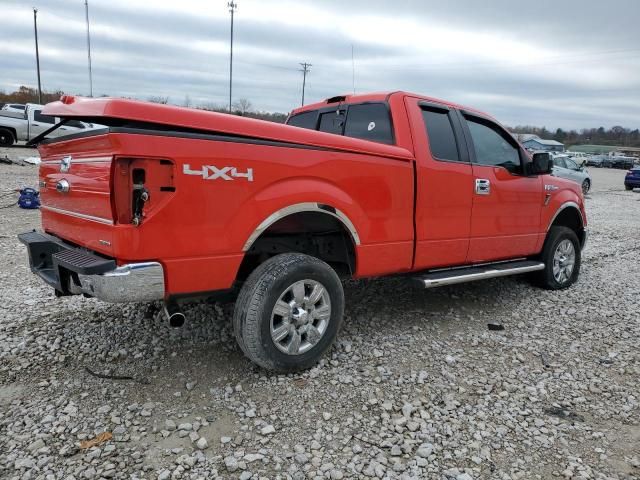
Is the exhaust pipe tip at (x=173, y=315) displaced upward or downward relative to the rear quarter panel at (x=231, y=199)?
downward

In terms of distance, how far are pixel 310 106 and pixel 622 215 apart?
1260 centimetres

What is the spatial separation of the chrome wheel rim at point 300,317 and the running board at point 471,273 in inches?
41.8

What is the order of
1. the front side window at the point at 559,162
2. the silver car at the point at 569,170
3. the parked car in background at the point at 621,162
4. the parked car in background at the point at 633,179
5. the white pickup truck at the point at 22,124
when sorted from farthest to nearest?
the parked car in background at the point at 621,162, the parked car in background at the point at 633,179, the white pickup truck at the point at 22,124, the front side window at the point at 559,162, the silver car at the point at 569,170

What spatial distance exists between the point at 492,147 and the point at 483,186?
1.84 ft

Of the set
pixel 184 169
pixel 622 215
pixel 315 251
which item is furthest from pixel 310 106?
pixel 622 215

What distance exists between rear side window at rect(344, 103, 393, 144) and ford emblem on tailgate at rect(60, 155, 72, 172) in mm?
2319

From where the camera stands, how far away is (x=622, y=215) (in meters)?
14.2

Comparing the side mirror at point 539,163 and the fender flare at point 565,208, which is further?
the fender flare at point 565,208

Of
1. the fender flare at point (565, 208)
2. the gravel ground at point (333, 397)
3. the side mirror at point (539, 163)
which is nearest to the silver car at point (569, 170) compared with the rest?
the fender flare at point (565, 208)

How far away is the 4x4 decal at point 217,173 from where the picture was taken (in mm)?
2811

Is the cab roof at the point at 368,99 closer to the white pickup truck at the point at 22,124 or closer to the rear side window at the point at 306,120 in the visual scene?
the rear side window at the point at 306,120

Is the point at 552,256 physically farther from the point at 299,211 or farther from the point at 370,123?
the point at 299,211

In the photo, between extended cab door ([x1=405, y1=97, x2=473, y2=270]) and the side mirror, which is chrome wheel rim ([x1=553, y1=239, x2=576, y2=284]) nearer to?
the side mirror

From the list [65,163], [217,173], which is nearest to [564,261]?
[217,173]
